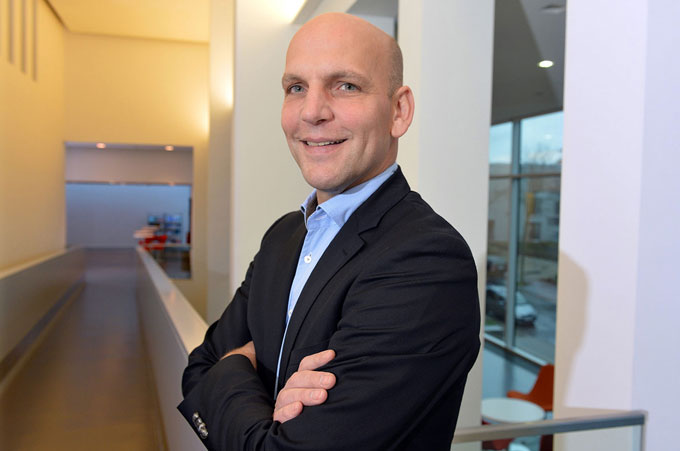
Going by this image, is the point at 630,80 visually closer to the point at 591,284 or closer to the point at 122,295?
the point at 591,284

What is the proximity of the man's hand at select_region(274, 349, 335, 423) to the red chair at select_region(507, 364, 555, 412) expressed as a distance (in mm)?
5693

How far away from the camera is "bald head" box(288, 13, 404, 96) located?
121cm

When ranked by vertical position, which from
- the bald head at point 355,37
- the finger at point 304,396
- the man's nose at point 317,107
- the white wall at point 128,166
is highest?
the white wall at point 128,166

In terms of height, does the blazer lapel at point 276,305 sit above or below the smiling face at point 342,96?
below

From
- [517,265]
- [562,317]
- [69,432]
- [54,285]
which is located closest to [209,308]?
[54,285]

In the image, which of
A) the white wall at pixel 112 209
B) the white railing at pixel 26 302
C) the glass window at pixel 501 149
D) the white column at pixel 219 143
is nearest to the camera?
the white railing at pixel 26 302

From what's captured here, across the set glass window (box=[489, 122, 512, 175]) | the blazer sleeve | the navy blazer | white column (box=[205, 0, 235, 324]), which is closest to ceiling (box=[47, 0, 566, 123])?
glass window (box=[489, 122, 512, 175])

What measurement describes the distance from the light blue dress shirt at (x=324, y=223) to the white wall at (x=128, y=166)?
16.5 metres

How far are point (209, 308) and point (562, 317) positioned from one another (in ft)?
30.2

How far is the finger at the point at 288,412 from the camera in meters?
1.06

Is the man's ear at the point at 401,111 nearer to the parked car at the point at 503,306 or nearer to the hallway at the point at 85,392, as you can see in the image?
the hallway at the point at 85,392

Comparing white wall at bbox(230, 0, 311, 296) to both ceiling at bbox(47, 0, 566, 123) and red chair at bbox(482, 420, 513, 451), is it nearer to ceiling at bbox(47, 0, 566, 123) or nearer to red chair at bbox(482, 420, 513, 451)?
ceiling at bbox(47, 0, 566, 123)

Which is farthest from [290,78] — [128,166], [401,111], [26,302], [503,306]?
[128,166]

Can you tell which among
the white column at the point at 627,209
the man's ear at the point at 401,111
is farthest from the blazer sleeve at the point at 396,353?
the white column at the point at 627,209
